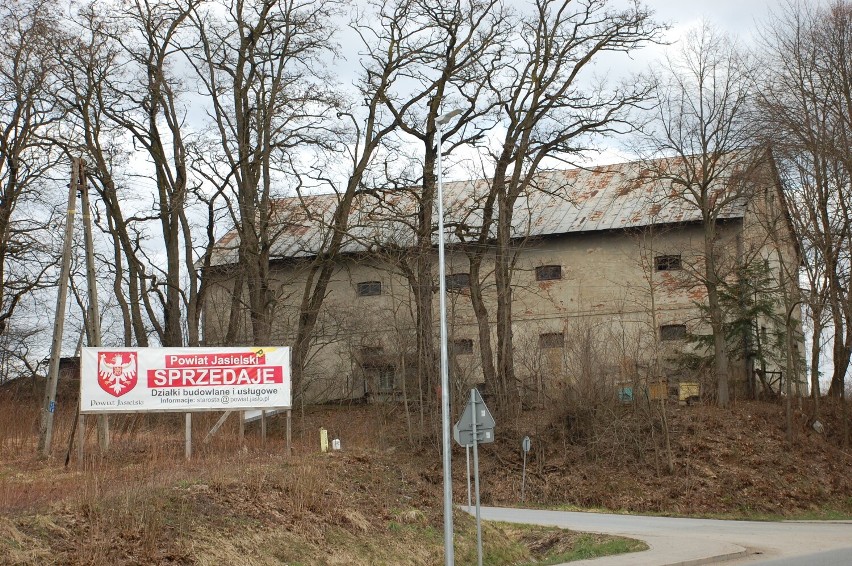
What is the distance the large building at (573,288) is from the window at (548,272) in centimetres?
7

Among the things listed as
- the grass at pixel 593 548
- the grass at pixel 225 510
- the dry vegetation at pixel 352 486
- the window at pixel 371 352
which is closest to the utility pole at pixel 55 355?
the grass at pixel 225 510

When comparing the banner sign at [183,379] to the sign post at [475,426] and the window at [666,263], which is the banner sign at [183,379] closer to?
the sign post at [475,426]

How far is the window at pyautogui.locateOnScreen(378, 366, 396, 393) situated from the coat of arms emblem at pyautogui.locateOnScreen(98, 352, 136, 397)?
17.9 meters

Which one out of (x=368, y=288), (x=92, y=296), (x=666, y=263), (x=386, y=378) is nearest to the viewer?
(x=92, y=296)

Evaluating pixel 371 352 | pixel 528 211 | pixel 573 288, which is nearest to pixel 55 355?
pixel 371 352

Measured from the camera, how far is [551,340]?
132 ft

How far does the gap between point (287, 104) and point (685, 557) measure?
23604mm

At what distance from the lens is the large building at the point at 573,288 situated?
35.4m

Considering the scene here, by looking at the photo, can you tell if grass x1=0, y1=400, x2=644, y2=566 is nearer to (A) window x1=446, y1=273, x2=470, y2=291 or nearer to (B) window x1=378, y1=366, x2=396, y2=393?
(B) window x1=378, y1=366, x2=396, y2=393

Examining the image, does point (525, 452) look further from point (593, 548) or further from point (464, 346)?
point (593, 548)

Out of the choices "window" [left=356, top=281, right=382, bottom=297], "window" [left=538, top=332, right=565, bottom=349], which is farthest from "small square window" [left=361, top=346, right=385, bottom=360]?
"window" [left=538, top=332, right=565, bottom=349]

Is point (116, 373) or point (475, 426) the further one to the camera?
point (116, 373)

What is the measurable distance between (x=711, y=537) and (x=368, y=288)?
83.5 feet

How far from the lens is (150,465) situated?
1894 cm
